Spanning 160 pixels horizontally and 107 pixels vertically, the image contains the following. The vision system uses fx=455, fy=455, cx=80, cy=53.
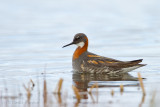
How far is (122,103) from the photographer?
827 centimetres

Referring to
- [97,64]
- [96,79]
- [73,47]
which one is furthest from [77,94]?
[73,47]

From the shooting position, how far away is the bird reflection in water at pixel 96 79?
10399 millimetres

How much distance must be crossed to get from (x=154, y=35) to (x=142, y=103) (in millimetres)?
12551

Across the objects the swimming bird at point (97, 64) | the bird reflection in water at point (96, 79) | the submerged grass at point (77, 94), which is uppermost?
the swimming bird at point (97, 64)

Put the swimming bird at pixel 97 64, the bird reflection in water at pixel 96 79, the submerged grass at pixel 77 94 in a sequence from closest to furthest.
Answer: the submerged grass at pixel 77 94 < the bird reflection in water at pixel 96 79 < the swimming bird at pixel 97 64

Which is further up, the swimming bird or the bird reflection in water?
the swimming bird

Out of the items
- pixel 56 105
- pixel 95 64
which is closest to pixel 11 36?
pixel 95 64

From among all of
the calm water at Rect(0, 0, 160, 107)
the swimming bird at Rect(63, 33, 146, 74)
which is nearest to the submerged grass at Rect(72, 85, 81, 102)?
the calm water at Rect(0, 0, 160, 107)

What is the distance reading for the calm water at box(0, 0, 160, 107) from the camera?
9250mm

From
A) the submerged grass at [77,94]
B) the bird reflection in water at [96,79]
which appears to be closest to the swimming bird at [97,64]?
the bird reflection in water at [96,79]

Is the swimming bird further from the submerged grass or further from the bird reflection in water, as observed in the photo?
the submerged grass

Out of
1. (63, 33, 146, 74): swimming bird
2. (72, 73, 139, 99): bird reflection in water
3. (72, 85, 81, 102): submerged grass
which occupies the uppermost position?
(63, 33, 146, 74): swimming bird

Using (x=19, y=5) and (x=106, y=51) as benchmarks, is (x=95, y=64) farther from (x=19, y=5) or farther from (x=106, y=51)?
(x=19, y=5)

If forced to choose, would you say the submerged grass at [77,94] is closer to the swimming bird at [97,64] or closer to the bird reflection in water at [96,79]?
the bird reflection in water at [96,79]
